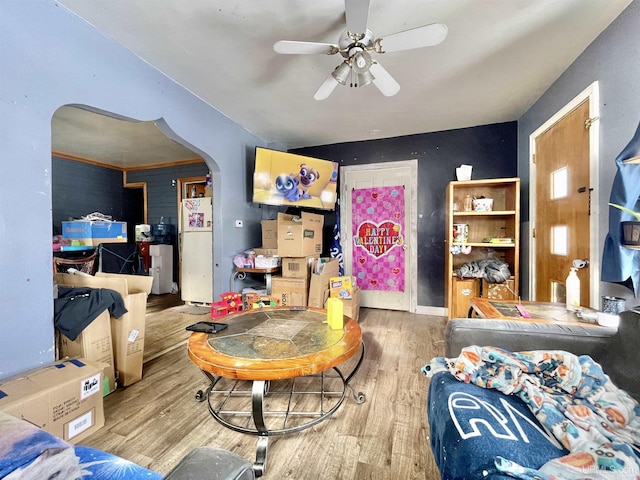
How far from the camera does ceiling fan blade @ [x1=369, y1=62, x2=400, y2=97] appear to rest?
6.31ft

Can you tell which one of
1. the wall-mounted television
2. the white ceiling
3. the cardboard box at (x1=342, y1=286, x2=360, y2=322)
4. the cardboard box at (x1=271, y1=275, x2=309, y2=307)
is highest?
the white ceiling

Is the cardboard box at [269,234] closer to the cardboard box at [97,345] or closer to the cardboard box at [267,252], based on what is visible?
the cardboard box at [267,252]

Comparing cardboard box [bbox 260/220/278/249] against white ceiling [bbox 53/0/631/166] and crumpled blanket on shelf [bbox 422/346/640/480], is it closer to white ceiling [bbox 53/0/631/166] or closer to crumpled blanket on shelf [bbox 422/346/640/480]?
white ceiling [bbox 53/0/631/166]

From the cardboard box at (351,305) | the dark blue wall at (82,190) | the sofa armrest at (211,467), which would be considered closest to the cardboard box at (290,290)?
the cardboard box at (351,305)

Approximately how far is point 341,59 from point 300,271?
219cm

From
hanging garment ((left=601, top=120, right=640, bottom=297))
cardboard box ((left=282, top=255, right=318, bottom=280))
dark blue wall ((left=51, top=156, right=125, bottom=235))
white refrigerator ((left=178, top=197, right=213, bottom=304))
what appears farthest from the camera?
dark blue wall ((left=51, top=156, right=125, bottom=235))

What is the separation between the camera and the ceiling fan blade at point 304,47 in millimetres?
1691

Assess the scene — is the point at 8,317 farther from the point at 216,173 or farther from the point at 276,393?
the point at 216,173

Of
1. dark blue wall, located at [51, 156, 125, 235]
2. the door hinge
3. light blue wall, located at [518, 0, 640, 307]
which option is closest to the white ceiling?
light blue wall, located at [518, 0, 640, 307]

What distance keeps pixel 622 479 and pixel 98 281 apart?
9.19 ft

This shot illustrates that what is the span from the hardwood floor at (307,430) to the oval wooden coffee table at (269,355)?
0.28ft

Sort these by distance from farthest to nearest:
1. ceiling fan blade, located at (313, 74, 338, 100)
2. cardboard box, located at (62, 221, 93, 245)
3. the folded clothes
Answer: cardboard box, located at (62, 221, 93, 245) < ceiling fan blade, located at (313, 74, 338, 100) < the folded clothes

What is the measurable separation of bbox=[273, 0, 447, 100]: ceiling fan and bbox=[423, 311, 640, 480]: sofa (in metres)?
1.62

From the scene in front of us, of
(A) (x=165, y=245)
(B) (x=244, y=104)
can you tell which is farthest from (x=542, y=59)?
(A) (x=165, y=245)
